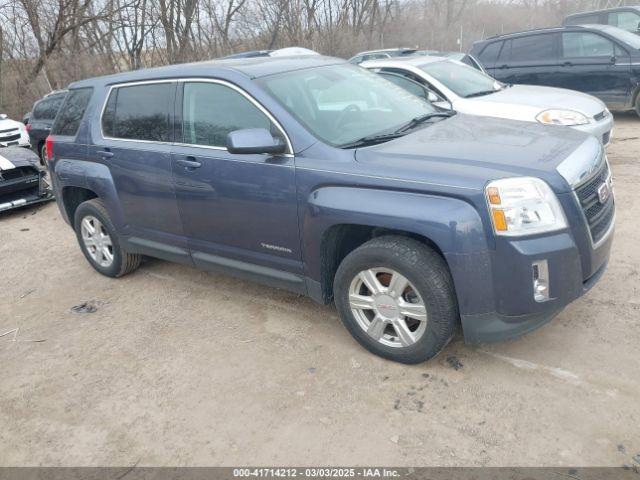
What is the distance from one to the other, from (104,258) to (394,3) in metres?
25.6

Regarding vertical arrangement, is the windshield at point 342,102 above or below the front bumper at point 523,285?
above

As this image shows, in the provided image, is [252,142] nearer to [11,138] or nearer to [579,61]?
[579,61]

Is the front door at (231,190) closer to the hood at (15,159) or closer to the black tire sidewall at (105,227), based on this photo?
the black tire sidewall at (105,227)

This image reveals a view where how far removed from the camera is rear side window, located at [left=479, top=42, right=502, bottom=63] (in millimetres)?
10125

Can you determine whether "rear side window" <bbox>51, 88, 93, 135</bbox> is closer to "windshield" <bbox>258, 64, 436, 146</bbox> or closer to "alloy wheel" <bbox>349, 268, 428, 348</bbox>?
"windshield" <bbox>258, 64, 436, 146</bbox>

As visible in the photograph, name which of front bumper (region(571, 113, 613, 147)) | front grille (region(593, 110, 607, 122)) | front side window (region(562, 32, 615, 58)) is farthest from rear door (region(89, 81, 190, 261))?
front side window (region(562, 32, 615, 58))

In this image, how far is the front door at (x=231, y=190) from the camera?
3359 millimetres

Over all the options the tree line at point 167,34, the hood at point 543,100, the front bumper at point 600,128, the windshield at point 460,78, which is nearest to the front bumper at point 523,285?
the front bumper at point 600,128

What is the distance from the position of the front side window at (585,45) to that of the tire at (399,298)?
8.10 metres

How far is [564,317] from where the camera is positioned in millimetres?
3473

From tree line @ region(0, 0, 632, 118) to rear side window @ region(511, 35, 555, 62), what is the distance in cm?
1304

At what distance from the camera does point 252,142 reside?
316 cm

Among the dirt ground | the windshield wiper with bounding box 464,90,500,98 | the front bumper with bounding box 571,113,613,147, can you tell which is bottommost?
the dirt ground

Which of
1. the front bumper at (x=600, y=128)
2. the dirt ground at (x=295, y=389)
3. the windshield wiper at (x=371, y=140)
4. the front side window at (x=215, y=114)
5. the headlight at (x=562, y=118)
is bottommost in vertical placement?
the dirt ground at (x=295, y=389)
